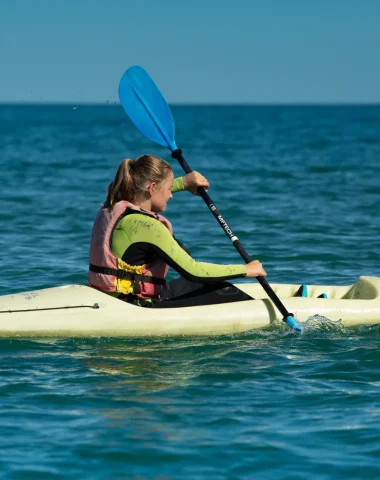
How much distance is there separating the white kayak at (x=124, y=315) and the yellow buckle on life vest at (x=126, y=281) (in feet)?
0.25

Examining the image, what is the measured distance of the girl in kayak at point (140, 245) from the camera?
5.70m

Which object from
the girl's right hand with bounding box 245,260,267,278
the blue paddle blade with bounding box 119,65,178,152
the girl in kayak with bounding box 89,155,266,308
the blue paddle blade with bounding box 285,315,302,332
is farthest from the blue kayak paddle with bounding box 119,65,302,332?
the blue paddle blade with bounding box 285,315,302,332

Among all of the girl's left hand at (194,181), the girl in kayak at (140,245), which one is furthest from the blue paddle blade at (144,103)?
the girl in kayak at (140,245)

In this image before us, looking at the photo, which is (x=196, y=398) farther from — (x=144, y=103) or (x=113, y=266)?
(x=144, y=103)

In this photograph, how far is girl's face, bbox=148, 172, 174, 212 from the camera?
18.9 feet

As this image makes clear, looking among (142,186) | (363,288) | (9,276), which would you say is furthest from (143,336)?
(9,276)

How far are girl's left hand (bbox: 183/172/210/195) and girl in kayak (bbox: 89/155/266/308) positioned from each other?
0.34 m

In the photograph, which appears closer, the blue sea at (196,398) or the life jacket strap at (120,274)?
the blue sea at (196,398)

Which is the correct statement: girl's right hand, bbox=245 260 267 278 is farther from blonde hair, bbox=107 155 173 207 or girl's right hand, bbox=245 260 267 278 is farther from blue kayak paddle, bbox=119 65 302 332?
blue kayak paddle, bbox=119 65 302 332

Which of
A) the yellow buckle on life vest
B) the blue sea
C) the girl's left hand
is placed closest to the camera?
the blue sea

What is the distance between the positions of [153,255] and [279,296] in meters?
1.27

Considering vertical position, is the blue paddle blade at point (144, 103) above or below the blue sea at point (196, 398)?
above

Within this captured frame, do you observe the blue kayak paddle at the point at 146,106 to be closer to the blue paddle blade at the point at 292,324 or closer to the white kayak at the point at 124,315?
the white kayak at the point at 124,315

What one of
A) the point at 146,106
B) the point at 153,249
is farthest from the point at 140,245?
the point at 146,106
